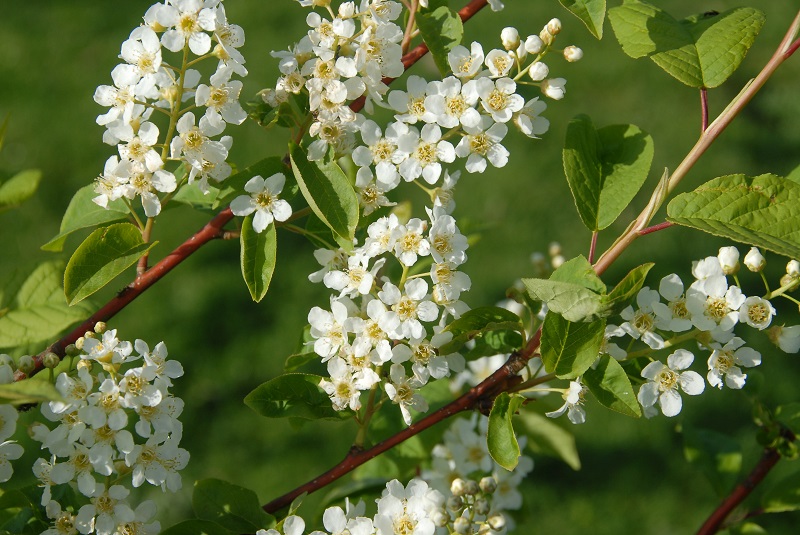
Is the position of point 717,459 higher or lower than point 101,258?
lower

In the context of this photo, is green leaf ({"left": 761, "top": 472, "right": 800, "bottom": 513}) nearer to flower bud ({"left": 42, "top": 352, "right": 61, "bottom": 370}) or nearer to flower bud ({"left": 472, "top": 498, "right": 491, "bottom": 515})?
flower bud ({"left": 472, "top": 498, "right": 491, "bottom": 515})

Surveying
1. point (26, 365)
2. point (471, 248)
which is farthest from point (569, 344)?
point (471, 248)

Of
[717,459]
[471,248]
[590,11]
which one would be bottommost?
[471,248]

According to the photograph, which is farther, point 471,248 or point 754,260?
point 471,248

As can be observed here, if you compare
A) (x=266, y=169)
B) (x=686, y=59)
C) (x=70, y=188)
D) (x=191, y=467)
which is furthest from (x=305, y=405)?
(x=70, y=188)

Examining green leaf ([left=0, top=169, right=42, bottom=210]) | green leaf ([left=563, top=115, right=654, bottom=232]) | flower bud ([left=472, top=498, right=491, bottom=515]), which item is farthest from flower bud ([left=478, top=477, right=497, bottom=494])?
green leaf ([left=0, top=169, right=42, bottom=210])

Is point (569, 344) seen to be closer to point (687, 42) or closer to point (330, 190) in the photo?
point (330, 190)

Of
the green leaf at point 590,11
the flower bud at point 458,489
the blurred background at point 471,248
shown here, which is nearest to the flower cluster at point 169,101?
the green leaf at point 590,11
